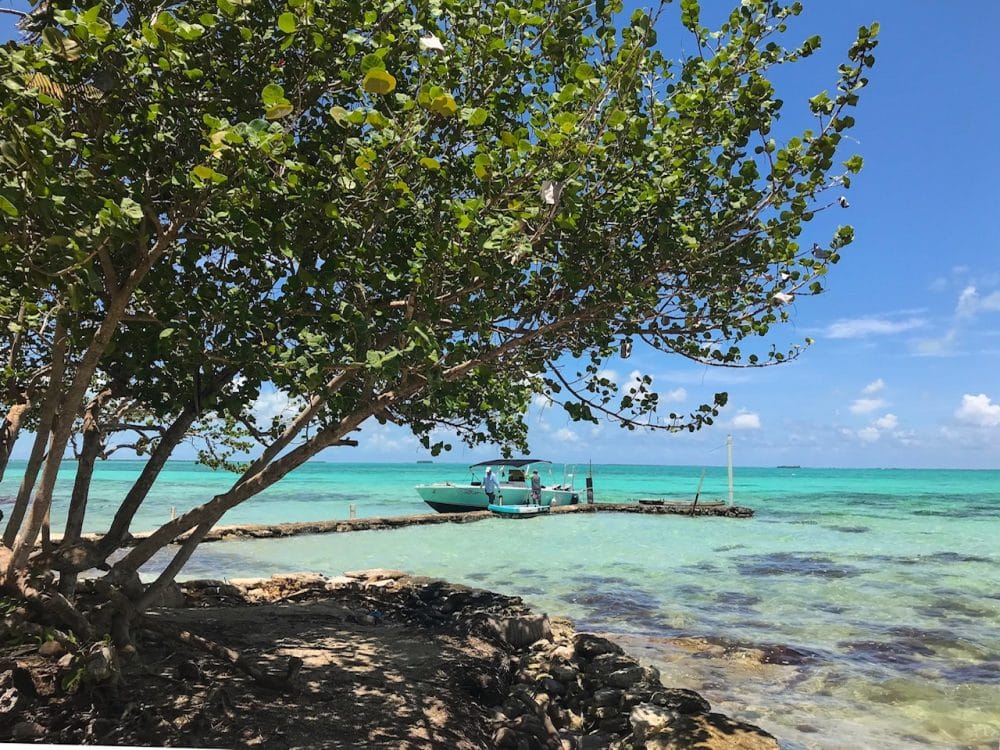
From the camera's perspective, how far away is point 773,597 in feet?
55.0

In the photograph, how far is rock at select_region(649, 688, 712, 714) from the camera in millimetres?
7730

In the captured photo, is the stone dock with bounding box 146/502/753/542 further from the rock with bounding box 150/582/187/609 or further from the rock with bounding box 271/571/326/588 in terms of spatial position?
the rock with bounding box 150/582/187/609

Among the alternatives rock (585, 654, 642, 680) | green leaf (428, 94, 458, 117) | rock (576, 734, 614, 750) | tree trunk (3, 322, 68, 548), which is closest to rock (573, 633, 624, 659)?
rock (585, 654, 642, 680)

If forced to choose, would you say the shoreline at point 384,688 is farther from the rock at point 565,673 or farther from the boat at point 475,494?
the boat at point 475,494

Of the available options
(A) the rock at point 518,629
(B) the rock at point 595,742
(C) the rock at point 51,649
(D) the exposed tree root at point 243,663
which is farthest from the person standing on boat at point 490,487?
(C) the rock at point 51,649

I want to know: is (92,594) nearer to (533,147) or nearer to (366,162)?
(366,162)

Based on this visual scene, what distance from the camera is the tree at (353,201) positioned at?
3971mm

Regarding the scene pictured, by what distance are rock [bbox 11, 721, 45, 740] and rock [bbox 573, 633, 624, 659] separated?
22.1 ft

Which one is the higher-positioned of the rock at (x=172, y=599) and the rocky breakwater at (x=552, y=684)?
the rock at (x=172, y=599)

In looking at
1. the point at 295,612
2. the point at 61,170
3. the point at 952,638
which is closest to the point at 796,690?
the point at 952,638

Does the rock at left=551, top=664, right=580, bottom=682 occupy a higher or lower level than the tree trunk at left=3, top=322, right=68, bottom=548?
lower

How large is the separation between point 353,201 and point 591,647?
7.42 metres

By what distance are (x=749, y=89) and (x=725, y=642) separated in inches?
388

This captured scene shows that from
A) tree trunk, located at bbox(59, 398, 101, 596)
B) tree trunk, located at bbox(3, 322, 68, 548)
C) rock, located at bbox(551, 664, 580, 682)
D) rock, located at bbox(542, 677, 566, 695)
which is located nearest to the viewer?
tree trunk, located at bbox(3, 322, 68, 548)
